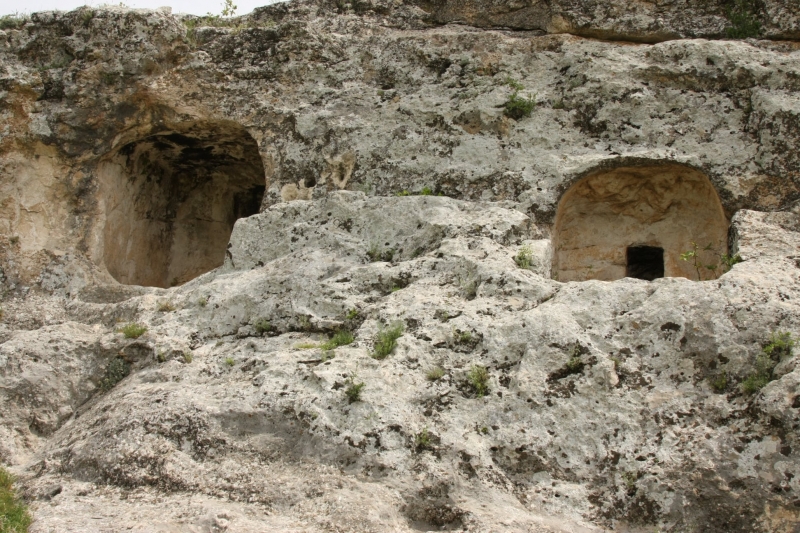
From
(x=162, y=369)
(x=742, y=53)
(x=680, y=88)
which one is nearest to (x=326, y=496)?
(x=162, y=369)

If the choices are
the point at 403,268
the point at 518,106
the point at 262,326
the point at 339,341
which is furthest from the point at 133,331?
the point at 518,106

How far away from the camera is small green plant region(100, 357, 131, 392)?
6865 mm

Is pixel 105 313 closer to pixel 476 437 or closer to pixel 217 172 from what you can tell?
pixel 217 172

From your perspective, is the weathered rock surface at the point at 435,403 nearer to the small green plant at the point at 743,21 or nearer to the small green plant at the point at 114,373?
the small green plant at the point at 114,373

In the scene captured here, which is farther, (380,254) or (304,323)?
(380,254)

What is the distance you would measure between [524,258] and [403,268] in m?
0.99

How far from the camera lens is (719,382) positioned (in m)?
5.48

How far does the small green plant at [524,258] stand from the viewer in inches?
270

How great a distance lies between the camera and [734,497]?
480 centimetres

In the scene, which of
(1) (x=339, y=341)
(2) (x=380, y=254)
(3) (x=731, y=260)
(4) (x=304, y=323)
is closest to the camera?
(1) (x=339, y=341)

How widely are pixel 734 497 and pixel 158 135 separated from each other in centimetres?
707

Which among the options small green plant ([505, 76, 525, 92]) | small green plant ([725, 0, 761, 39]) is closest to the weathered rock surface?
small green plant ([505, 76, 525, 92])

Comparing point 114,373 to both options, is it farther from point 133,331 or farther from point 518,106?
point 518,106

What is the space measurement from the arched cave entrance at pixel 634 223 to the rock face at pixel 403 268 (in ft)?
0.09
